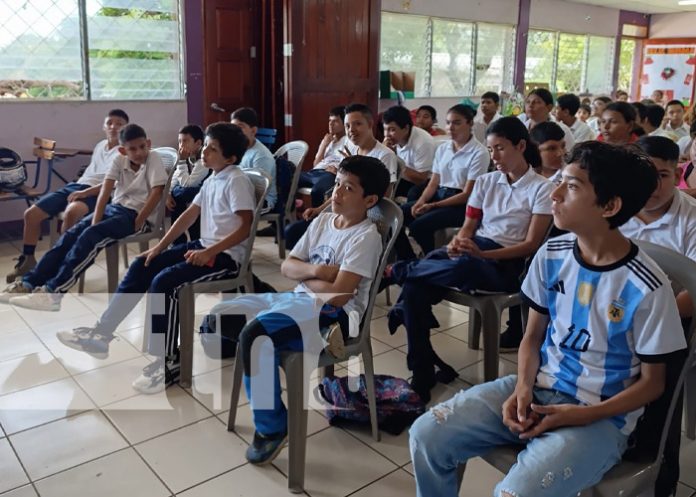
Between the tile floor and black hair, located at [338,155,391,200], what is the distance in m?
0.83

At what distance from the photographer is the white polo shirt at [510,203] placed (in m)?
2.35

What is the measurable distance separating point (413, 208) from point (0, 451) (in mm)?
2217

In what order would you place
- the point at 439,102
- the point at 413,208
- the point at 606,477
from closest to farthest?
the point at 606,477 < the point at 413,208 < the point at 439,102

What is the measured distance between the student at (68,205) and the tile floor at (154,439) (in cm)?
109

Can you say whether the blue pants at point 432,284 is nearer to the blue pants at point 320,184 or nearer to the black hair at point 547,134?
the black hair at point 547,134

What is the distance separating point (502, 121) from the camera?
246 cm

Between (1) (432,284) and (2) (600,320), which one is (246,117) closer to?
(1) (432,284)

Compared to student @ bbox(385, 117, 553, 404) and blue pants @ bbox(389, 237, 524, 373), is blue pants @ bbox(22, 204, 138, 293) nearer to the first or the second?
student @ bbox(385, 117, 553, 404)

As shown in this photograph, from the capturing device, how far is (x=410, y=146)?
13.3 feet

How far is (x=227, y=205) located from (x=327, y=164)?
6.04 feet

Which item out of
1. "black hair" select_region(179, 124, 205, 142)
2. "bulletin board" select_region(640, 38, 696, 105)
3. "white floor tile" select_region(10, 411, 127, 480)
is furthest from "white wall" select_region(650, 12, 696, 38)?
"white floor tile" select_region(10, 411, 127, 480)

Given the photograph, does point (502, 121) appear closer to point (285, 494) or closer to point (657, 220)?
point (657, 220)

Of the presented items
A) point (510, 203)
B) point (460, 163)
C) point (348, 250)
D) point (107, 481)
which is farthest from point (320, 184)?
point (107, 481)

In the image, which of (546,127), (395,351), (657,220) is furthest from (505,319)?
(657,220)
